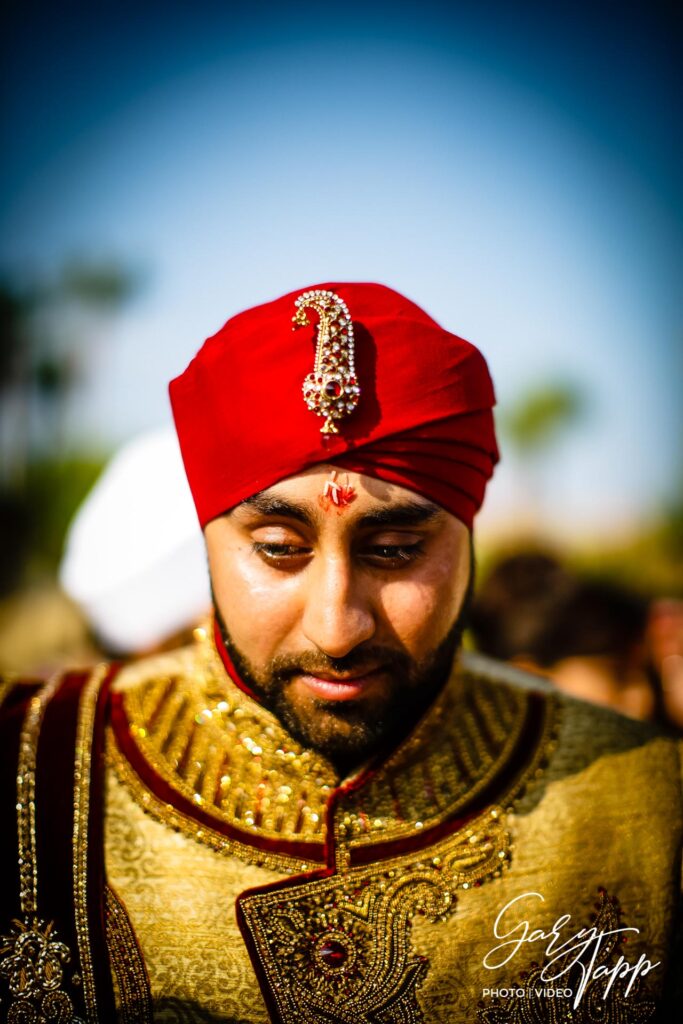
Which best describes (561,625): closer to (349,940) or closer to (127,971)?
(349,940)

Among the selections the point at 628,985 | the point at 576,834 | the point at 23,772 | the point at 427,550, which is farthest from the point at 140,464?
the point at 628,985

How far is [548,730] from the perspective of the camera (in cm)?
179

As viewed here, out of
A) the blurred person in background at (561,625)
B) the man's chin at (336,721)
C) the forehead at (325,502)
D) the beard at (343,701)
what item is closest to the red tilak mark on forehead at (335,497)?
the forehead at (325,502)

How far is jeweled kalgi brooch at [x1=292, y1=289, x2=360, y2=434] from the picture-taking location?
130cm

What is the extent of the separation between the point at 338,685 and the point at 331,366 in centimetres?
61

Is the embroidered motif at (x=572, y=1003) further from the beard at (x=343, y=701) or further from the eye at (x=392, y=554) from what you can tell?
the eye at (x=392, y=554)

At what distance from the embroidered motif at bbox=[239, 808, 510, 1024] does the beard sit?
0.91ft

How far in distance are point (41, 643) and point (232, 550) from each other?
430 cm

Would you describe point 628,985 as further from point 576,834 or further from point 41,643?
point 41,643

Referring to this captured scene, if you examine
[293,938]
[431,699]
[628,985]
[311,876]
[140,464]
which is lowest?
[628,985]

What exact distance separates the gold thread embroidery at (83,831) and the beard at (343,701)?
15.8 inches

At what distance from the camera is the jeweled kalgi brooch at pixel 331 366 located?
1299 mm

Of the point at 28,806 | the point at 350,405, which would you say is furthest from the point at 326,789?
the point at 350,405

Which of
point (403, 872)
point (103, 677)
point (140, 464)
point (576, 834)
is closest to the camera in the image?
point (403, 872)
